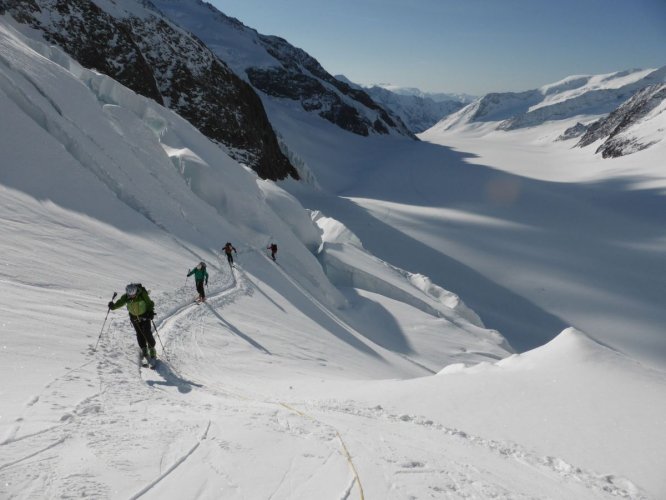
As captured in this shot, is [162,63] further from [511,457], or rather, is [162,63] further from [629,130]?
[629,130]

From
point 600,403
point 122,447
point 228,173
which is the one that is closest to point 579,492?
point 600,403

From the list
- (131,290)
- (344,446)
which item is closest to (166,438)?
(344,446)

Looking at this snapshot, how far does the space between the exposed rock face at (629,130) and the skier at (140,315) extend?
103m

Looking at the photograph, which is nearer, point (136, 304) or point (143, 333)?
point (143, 333)

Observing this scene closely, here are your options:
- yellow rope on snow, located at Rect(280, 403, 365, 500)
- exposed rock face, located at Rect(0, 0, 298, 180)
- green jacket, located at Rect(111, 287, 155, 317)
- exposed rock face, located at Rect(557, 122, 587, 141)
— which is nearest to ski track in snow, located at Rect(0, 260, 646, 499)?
yellow rope on snow, located at Rect(280, 403, 365, 500)

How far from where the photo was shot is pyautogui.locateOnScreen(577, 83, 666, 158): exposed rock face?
9106 cm

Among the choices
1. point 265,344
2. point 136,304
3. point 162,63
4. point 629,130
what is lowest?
→ point 265,344

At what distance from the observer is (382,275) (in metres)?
28.2

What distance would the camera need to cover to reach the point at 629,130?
330ft

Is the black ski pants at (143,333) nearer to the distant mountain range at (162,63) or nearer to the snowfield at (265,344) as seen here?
the snowfield at (265,344)

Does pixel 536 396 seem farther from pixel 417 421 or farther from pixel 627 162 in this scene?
pixel 627 162

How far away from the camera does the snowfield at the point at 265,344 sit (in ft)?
17.4

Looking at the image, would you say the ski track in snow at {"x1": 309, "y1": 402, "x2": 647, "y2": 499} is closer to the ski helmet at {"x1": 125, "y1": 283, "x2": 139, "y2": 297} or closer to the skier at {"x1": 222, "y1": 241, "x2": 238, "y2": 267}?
the ski helmet at {"x1": 125, "y1": 283, "x2": 139, "y2": 297}

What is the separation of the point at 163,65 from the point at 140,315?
5474cm
